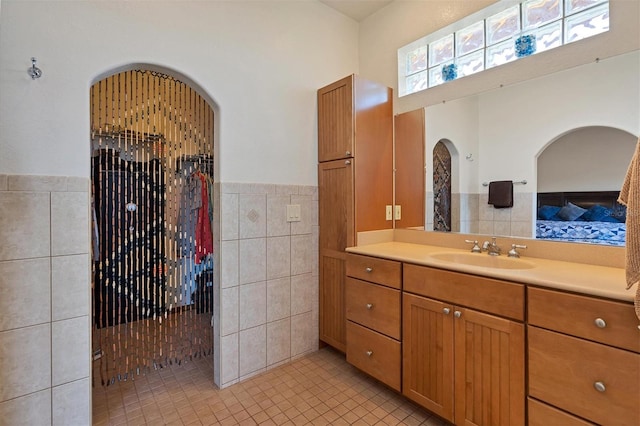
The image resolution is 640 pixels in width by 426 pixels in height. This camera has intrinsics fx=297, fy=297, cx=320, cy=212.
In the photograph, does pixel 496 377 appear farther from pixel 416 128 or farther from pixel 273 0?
pixel 273 0

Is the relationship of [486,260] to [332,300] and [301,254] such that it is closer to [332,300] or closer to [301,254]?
[332,300]

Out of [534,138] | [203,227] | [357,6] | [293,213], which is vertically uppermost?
[357,6]

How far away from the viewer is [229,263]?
6.51 ft

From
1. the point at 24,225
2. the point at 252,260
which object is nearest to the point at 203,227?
the point at 252,260

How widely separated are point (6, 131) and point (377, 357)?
2.26m

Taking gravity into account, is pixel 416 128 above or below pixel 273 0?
below

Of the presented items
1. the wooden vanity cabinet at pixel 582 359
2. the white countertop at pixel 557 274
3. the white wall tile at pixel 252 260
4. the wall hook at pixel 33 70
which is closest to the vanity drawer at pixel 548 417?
the wooden vanity cabinet at pixel 582 359

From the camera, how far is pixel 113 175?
1.90 m

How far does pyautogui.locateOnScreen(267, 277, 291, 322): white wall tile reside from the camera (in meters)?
2.19

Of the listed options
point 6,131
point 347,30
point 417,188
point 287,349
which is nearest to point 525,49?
point 417,188

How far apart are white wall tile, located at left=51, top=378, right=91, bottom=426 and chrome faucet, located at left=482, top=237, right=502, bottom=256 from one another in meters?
2.37

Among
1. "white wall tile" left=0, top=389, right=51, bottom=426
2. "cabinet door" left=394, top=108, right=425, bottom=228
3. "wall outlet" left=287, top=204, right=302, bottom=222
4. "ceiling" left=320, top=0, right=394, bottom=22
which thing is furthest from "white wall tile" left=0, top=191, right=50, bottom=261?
"ceiling" left=320, top=0, right=394, bottom=22

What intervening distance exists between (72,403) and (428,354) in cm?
185

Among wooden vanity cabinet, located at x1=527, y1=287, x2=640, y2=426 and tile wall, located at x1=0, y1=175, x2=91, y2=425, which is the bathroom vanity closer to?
wooden vanity cabinet, located at x1=527, y1=287, x2=640, y2=426
